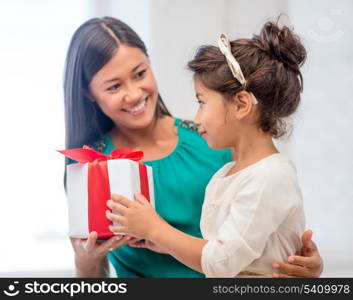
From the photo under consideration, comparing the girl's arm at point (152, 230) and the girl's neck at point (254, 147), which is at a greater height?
the girl's neck at point (254, 147)

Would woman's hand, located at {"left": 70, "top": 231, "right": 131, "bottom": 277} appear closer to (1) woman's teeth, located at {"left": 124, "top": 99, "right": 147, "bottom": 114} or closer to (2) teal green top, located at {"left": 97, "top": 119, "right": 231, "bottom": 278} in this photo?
(2) teal green top, located at {"left": 97, "top": 119, "right": 231, "bottom": 278}

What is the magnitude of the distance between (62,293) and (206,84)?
473mm

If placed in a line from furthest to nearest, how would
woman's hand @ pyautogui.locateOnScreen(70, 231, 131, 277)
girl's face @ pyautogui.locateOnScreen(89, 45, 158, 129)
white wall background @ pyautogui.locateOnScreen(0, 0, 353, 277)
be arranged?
1. white wall background @ pyautogui.locateOnScreen(0, 0, 353, 277)
2. girl's face @ pyautogui.locateOnScreen(89, 45, 158, 129)
3. woman's hand @ pyautogui.locateOnScreen(70, 231, 131, 277)

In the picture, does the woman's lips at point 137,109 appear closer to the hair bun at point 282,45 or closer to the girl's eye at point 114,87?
the girl's eye at point 114,87

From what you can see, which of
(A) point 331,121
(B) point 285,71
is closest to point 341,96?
(A) point 331,121

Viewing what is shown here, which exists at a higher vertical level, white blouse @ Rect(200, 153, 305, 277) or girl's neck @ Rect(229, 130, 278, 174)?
girl's neck @ Rect(229, 130, 278, 174)

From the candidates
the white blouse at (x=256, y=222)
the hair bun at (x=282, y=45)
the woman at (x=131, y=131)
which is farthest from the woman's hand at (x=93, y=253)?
the hair bun at (x=282, y=45)

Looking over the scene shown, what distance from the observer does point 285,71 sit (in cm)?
93

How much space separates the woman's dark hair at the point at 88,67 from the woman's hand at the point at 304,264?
0.48 metres

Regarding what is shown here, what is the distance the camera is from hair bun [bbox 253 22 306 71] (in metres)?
0.93

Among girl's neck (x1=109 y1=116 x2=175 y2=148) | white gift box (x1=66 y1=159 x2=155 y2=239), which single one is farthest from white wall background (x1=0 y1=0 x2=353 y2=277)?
white gift box (x1=66 y1=159 x2=155 y2=239)

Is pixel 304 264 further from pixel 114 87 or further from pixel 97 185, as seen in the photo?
pixel 114 87

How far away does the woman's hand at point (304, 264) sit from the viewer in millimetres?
917

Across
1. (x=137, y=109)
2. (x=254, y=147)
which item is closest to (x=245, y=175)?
(x=254, y=147)
